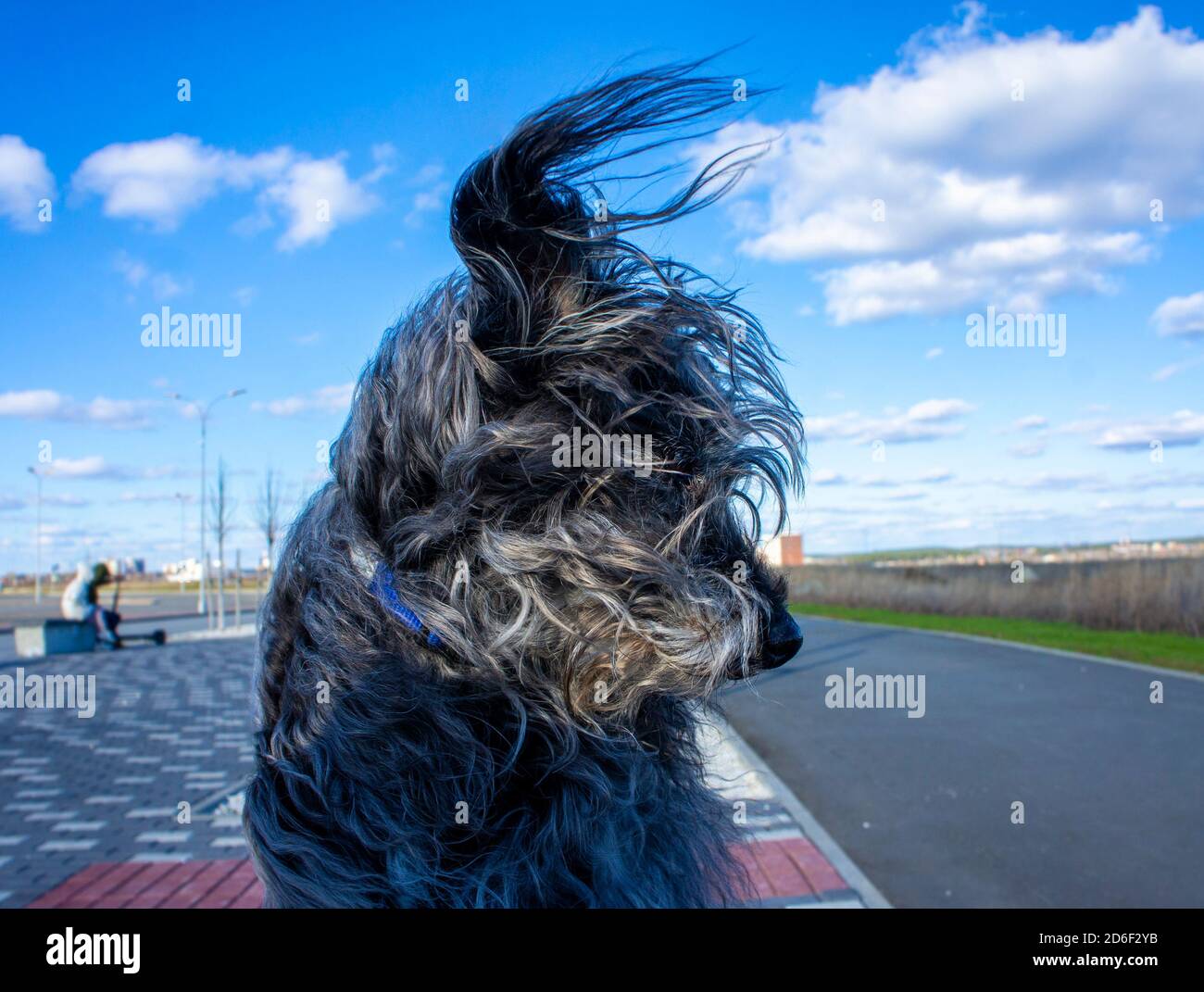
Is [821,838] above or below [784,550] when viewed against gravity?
below

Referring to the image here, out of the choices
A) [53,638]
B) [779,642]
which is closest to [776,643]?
[779,642]

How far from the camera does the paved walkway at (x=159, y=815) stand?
535cm

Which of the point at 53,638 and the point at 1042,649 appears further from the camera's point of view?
the point at 53,638

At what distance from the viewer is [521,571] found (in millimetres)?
1762

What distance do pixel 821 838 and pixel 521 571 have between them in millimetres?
5629

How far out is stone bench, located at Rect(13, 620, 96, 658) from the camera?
19156 millimetres

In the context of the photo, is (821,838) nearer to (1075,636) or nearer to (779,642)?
(779,642)

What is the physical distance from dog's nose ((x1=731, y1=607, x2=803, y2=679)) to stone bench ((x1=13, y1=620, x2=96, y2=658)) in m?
21.4

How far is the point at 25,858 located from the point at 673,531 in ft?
21.3

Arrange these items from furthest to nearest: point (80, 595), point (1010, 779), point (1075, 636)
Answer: point (80, 595)
point (1075, 636)
point (1010, 779)

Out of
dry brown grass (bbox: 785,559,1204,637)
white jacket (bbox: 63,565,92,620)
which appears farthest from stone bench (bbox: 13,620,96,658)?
dry brown grass (bbox: 785,559,1204,637)

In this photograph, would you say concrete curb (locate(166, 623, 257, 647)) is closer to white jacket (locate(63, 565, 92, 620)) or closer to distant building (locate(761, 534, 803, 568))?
white jacket (locate(63, 565, 92, 620))

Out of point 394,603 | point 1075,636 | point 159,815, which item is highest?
point 394,603
